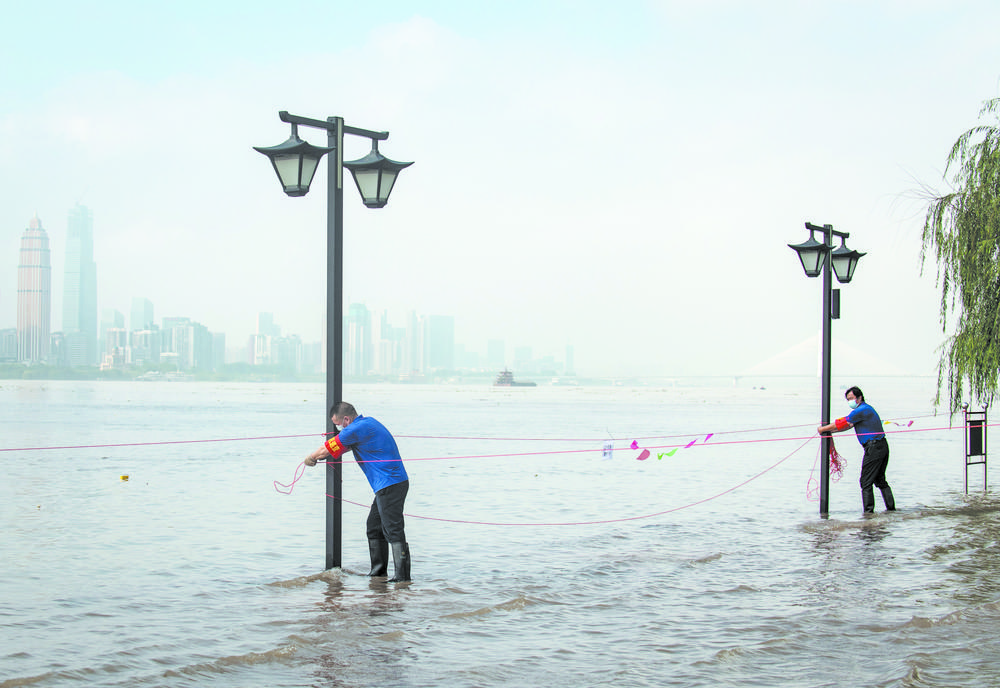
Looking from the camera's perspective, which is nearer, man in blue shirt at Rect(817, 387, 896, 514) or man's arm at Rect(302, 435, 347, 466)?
man's arm at Rect(302, 435, 347, 466)

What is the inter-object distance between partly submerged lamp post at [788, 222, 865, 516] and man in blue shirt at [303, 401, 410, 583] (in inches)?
256

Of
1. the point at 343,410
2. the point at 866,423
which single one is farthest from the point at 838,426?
the point at 343,410

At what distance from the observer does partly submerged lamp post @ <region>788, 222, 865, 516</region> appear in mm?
12719

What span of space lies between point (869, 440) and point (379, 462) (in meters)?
7.36

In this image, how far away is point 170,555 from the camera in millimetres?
10516

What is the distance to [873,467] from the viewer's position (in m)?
12.8

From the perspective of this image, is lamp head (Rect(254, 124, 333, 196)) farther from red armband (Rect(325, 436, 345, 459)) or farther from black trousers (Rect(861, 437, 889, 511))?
black trousers (Rect(861, 437, 889, 511))

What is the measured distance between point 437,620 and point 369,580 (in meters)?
1.57

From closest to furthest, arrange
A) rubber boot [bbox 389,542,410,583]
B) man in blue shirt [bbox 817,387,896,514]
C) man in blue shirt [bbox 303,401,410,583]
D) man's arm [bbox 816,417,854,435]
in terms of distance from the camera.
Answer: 1. man in blue shirt [bbox 303,401,410,583]
2. rubber boot [bbox 389,542,410,583]
3. man's arm [bbox 816,417,854,435]
4. man in blue shirt [bbox 817,387,896,514]

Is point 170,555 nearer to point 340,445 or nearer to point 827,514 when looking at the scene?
point 340,445

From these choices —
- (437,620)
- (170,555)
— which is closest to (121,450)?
(170,555)

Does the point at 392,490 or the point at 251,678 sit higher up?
the point at 392,490

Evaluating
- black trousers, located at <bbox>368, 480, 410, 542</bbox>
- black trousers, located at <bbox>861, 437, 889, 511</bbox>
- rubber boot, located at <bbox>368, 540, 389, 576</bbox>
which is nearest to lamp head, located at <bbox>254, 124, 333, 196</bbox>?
black trousers, located at <bbox>368, 480, 410, 542</bbox>

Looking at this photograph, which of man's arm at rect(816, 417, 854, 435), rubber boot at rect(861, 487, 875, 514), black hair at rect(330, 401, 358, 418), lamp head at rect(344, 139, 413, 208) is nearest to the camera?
black hair at rect(330, 401, 358, 418)
